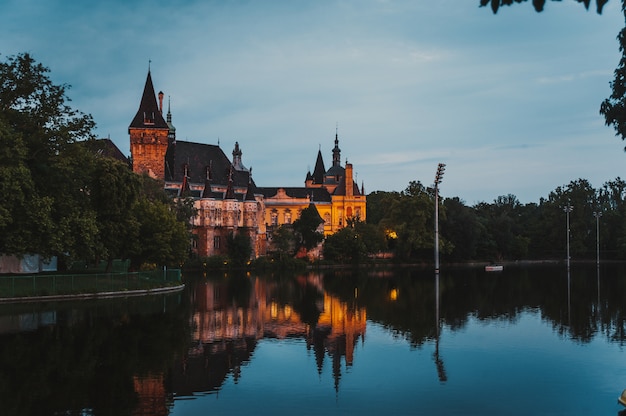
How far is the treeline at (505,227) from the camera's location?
92.8m

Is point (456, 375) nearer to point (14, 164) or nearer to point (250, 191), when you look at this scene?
point (14, 164)

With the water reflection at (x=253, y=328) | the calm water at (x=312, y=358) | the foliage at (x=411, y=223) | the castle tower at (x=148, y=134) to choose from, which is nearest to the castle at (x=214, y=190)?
the castle tower at (x=148, y=134)

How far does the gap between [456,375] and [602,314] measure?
55.0 feet

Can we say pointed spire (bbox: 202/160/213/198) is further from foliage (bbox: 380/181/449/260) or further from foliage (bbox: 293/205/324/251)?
foliage (bbox: 380/181/449/260)

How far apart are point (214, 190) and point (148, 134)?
15103 millimetres

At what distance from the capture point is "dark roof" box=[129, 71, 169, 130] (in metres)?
87.8

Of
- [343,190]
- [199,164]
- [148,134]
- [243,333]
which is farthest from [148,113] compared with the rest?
[243,333]

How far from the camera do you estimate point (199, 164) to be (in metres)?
101

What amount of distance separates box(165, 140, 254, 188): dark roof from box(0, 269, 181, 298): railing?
52885 mm

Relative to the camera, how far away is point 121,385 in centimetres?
1606

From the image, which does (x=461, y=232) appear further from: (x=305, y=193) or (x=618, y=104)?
(x=618, y=104)

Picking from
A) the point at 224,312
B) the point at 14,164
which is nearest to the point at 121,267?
the point at 14,164

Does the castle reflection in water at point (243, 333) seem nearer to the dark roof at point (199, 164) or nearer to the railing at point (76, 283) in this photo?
the railing at point (76, 283)

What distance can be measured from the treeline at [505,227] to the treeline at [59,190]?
52645mm
